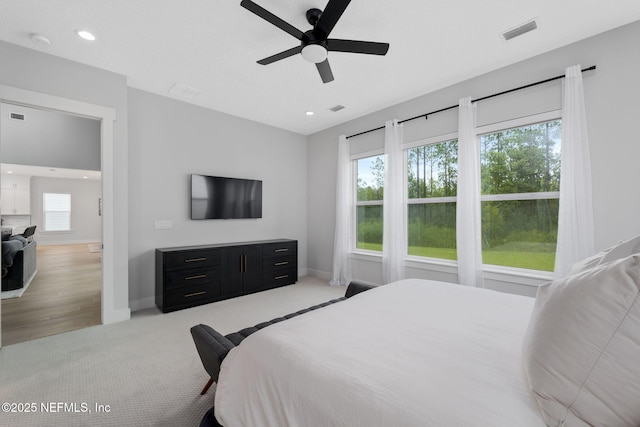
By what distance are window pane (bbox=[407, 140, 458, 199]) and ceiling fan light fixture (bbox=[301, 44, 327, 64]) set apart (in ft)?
7.43

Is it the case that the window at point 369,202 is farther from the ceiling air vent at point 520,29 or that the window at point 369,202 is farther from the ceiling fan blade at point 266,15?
the ceiling fan blade at point 266,15

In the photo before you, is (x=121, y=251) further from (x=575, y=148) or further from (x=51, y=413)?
(x=575, y=148)

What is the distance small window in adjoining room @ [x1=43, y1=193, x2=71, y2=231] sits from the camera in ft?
31.6

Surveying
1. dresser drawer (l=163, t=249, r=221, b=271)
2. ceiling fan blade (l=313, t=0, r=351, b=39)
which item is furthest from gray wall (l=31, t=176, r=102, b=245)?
ceiling fan blade (l=313, t=0, r=351, b=39)

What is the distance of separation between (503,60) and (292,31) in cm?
245

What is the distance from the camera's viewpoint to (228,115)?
4.50 meters

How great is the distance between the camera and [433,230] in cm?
388

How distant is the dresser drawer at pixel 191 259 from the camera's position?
3.44 m

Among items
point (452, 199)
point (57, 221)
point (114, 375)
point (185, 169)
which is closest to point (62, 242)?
point (57, 221)

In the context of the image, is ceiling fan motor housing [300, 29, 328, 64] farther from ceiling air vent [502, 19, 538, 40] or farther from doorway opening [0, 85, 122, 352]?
doorway opening [0, 85, 122, 352]

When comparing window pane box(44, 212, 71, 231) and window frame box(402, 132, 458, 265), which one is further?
window pane box(44, 212, 71, 231)

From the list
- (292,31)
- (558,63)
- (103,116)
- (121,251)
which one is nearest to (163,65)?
(103,116)

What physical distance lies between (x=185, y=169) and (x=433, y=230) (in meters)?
3.79

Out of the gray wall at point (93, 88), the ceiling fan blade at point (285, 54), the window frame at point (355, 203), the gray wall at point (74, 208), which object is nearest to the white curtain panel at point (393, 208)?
the window frame at point (355, 203)
